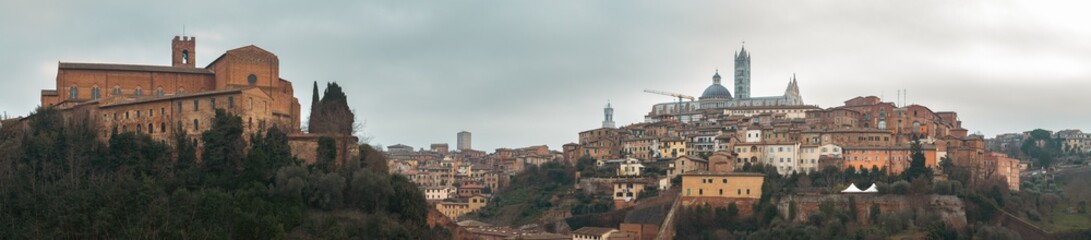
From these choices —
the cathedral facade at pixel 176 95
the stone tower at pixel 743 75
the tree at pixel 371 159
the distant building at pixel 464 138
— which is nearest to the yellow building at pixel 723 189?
the tree at pixel 371 159

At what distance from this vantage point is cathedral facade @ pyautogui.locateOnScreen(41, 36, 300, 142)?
147ft

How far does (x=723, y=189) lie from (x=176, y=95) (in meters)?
24.2

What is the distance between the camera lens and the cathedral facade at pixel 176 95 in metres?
44.8

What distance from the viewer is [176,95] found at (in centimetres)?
4575

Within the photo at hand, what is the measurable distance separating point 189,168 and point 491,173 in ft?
142

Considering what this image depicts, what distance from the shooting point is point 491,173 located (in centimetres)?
8506

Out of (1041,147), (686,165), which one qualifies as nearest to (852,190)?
(686,165)

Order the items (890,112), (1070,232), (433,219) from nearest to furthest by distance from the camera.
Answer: (433,219) < (1070,232) < (890,112)

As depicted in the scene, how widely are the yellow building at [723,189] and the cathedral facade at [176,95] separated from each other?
18428 mm

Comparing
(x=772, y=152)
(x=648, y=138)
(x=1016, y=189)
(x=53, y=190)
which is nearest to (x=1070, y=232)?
(x=1016, y=189)

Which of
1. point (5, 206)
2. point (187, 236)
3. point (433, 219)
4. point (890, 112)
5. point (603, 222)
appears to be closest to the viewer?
point (187, 236)

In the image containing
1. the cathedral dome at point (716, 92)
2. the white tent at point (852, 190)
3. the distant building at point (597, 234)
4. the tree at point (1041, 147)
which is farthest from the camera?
the cathedral dome at point (716, 92)

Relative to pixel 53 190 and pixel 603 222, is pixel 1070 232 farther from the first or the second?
pixel 53 190

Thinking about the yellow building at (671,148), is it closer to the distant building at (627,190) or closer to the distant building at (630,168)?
the distant building at (630,168)
